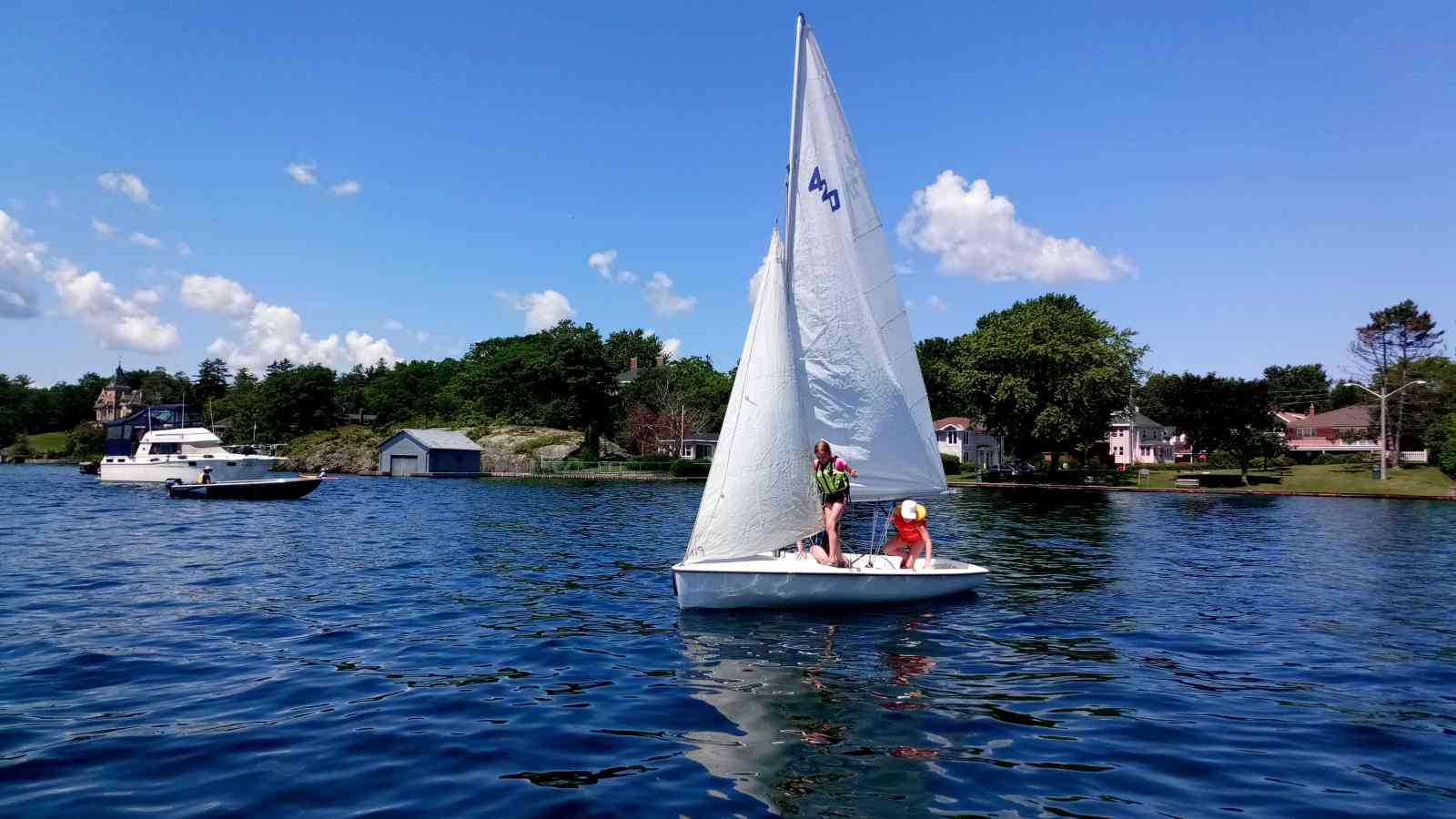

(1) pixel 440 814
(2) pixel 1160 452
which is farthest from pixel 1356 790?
(2) pixel 1160 452

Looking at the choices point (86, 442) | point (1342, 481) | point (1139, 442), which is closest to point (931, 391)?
point (1139, 442)

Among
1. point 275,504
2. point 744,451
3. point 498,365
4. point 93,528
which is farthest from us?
point 498,365

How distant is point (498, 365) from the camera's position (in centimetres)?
11425

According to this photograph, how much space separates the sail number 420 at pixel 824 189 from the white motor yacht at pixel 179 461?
55253 mm

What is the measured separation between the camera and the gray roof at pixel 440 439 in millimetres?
90125

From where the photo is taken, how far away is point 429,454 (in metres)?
89.4

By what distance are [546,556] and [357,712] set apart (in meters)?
15.1

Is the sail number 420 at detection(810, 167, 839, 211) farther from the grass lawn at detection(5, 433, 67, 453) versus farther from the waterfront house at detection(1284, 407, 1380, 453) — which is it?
the grass lawn at detection(5, 433, 67, 453)

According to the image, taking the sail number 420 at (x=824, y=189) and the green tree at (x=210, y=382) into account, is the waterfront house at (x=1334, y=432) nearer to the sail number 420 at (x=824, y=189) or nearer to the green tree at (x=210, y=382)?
the sail number 420 at (x=824, y=189)

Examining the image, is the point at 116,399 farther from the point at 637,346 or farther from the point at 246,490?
the point at 246,490

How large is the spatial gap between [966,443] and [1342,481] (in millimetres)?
47661

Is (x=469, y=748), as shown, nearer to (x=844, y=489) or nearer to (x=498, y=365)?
(x=844, y=489)

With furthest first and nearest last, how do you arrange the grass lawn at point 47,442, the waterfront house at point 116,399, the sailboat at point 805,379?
1. the waterfront house at point 116,399
2. the grass lawn at point 47,442
3. the sailboat at point 805,379

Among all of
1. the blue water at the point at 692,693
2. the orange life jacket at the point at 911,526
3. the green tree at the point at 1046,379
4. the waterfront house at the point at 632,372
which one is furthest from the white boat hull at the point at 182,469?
the waterfront house at the point at 632,372
